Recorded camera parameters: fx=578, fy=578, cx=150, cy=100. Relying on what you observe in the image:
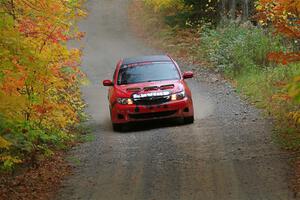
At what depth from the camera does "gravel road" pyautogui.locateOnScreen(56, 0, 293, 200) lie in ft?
31.2

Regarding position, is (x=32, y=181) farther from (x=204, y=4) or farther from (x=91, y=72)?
(x=204, y=4)

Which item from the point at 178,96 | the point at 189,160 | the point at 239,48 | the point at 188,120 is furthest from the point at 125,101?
the point at 239,48

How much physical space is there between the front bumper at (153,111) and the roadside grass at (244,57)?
2180 mm

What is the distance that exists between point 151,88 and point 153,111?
0.60m

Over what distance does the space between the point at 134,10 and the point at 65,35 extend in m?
27.3

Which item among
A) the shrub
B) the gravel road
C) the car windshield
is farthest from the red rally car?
the shrub

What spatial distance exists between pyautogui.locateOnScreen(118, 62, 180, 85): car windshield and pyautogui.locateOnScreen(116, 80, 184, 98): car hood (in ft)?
1.22

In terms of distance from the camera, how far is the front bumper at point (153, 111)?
1421 cm

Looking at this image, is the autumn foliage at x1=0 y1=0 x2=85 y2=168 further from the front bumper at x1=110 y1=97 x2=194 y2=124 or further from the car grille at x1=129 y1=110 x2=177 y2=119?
the car grille at x1=129 y1=110 x2=177 y2=119

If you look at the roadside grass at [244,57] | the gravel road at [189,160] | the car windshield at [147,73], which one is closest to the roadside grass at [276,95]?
the roadside grass at [244,57]

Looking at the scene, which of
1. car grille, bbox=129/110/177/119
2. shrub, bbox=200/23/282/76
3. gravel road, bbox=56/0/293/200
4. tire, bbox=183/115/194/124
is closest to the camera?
gravel road, bbox=56/0/293/200

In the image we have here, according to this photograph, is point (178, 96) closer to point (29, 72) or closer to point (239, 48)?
point (29, 72)

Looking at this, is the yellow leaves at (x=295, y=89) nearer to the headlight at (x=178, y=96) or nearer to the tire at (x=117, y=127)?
the headlight at (x=178, y=96)

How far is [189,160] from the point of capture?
37.3 ft
